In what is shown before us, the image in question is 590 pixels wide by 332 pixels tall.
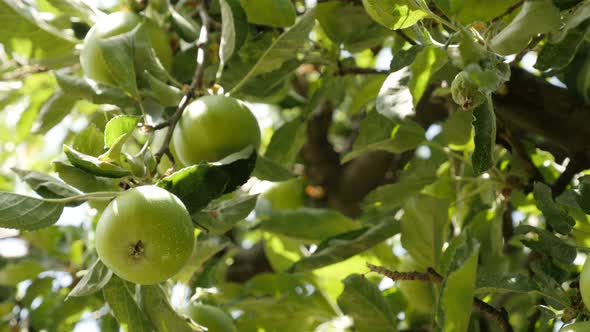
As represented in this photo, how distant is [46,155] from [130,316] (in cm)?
129

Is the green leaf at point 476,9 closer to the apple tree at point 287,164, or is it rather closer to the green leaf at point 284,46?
the apple tree at point 287,164

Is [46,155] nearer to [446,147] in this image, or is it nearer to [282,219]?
[282,219]

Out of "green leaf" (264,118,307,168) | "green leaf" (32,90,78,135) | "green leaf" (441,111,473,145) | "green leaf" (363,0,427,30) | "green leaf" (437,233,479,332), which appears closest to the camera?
"green leaf" (437,233,479,332)

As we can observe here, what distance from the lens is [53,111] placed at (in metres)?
1.23

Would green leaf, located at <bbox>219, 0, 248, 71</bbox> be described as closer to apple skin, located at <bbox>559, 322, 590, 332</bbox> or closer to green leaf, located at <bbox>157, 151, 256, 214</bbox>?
green leaf, located at <bbox>157, 151, 256, 214</bbox>

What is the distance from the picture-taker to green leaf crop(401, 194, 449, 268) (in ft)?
3.66

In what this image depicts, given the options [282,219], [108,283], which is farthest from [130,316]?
[282,219]

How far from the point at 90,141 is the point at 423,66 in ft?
1.43

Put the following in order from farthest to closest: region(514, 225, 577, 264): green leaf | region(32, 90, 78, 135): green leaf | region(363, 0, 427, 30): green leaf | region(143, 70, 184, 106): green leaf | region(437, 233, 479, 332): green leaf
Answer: region(32, 90, 78, 135): green leaf → region(143, 70, 184, 106): green leaf → region(514, 225, 577, 264): green leaf → region(363, 0, 427, 30): green leaf → region(437, 233, 479, 332): green leaf

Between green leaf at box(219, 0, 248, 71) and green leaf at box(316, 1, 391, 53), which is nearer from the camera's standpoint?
green leaf at box(219, 0, 248, 71)

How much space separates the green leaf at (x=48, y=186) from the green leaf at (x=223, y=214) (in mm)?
160

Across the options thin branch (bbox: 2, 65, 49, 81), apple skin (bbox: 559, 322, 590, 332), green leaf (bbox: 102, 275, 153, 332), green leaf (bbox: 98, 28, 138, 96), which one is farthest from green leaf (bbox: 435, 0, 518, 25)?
thin branch (bbox: 2, 65, 49, 81)

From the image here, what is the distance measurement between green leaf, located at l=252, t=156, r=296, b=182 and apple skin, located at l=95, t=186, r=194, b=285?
11.6 inches

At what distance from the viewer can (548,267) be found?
1.00m
